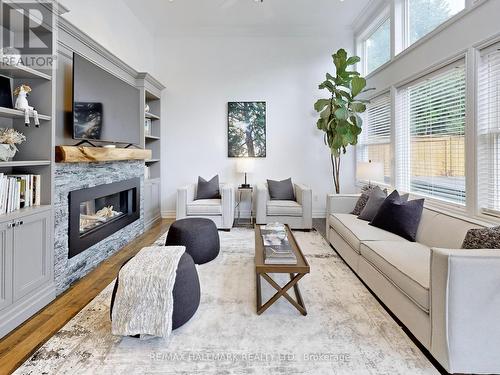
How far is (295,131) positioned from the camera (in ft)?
18.9

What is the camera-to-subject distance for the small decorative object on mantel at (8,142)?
2.14 m

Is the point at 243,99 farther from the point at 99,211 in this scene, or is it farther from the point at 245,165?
the point at 99,211

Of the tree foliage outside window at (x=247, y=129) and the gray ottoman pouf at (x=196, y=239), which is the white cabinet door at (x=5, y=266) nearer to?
the gray ottoman pouf at (x=196, y=239)

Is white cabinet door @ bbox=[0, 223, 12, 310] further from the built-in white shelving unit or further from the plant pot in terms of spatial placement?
the built-in white shelving unit

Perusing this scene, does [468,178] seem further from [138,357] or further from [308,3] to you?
[308,3]

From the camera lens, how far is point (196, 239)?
316 cm

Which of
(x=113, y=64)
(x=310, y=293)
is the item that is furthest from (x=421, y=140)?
(x=113, y=64)

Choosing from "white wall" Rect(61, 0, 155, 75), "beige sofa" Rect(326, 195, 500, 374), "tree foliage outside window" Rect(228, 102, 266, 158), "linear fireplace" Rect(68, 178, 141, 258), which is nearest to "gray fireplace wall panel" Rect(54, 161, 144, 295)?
"linear fireplace" Rect(68, 178, 141, 258)

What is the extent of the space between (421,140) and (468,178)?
1.00m

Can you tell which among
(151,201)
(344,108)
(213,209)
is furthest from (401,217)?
(151,201)

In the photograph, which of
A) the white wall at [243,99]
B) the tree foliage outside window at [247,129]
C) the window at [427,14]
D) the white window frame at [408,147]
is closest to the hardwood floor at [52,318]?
the white wall at [243,99]

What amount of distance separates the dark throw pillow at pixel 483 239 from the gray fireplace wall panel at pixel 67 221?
3241mm

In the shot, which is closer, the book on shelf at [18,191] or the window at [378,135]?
the book on shelf at [18,191]

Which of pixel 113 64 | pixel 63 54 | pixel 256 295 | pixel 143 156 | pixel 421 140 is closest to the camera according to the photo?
pixel 256 295
